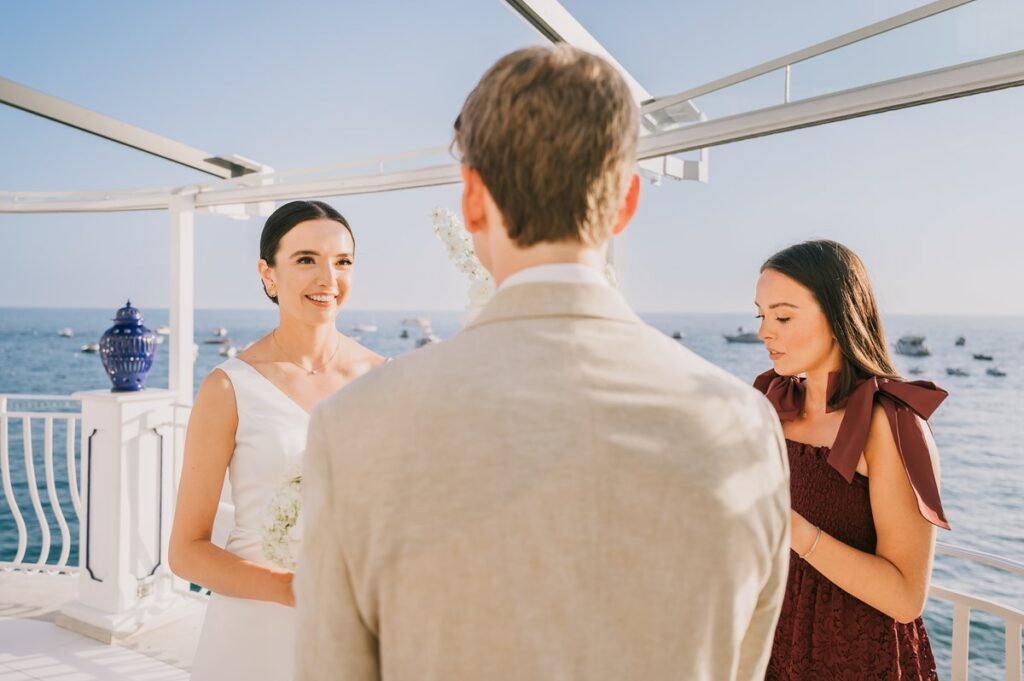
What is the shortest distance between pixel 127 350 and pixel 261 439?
94.8 inches

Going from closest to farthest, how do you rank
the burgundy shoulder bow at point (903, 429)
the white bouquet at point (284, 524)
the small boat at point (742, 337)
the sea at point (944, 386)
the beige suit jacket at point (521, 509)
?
the beige suit jacket at point (521, 509), the white bouquet at point (284, 524), the burgundy shoulder bow at point (903, 429), the sea at point (944, 386), the small boat at point (742, 337)

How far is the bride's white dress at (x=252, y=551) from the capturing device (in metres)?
1.48

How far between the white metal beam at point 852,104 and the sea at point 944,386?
8.56 meters

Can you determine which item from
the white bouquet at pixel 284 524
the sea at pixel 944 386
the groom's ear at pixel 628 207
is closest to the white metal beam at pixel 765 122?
the groom's ear at pixel 628 207

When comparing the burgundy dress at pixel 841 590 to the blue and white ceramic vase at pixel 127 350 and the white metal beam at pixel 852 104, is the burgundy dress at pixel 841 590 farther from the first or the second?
the blue and white ceramic vase at pixel 127 350

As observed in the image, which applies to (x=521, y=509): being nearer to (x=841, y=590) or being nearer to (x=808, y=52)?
(x=841, y=590)

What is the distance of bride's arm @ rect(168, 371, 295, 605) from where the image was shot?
1.34m

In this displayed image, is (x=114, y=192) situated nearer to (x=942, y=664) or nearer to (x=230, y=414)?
(x=230, y=414)

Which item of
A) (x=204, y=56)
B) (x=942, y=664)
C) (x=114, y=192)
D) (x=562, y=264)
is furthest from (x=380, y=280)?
(x=562, y=264)

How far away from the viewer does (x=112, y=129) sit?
127 inches

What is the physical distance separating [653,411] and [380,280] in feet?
197

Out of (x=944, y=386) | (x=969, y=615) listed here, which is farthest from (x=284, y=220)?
(x=944, y=386)

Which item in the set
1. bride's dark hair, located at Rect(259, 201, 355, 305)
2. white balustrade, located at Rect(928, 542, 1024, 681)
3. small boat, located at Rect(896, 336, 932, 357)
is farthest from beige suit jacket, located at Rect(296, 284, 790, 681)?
small boat, located at Rect(896, 336, 932, 357)

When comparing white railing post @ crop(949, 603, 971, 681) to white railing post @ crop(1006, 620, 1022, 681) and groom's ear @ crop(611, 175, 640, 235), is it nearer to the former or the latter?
white railing post @ crop(1006, 620, 1022, 681)
